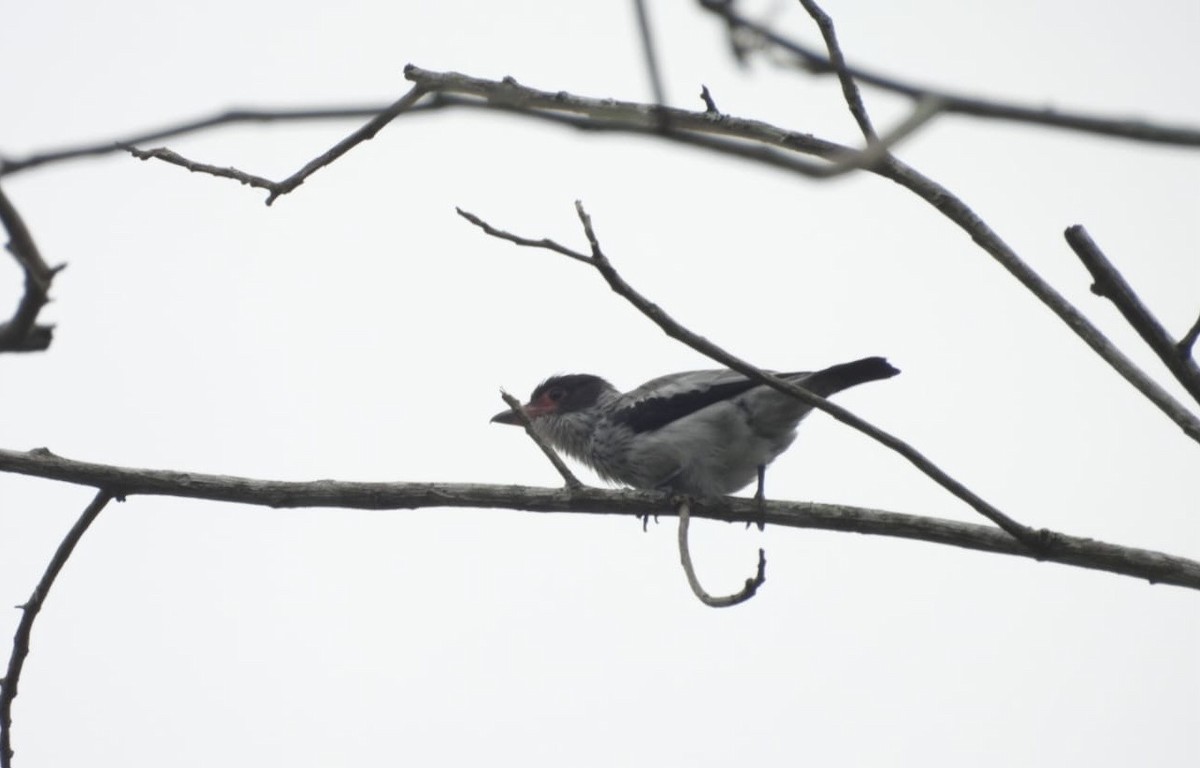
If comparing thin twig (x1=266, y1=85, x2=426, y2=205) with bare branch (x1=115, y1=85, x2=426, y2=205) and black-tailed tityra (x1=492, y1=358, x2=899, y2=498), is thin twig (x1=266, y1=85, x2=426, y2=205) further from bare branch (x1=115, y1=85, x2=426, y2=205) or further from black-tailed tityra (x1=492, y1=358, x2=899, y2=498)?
black-tailed tityra (x1=492, y1=358, x2=899, y2=498)

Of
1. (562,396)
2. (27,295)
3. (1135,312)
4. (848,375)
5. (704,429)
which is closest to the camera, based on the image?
(27,295)

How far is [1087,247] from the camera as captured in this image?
2945 millimetres

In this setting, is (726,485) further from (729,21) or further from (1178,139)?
(1178,139)

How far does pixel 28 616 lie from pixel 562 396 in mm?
4945

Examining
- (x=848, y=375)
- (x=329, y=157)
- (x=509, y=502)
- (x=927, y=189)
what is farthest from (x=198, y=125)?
(x=848, y=375)

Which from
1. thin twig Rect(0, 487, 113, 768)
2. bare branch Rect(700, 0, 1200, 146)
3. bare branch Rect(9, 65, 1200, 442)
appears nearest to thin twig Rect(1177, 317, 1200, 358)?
bare branch Rect(9, 65, 1200, 442)

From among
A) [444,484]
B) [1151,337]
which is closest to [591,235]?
[1151,337]

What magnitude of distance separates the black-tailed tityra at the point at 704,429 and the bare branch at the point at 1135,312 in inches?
136

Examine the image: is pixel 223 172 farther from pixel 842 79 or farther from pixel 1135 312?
pixel 1135 312

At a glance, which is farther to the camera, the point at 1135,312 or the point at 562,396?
the point at 562,396

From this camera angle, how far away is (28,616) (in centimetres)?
389

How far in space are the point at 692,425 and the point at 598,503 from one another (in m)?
2.27

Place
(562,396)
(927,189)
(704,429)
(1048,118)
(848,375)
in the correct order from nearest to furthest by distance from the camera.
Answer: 1. (1048,118)
2. (927,189)
3. (848,375)
4. (704,429)
5. (562,396)

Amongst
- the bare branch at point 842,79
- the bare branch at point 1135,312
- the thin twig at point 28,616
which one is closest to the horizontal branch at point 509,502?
the thin twig at point 28,616
